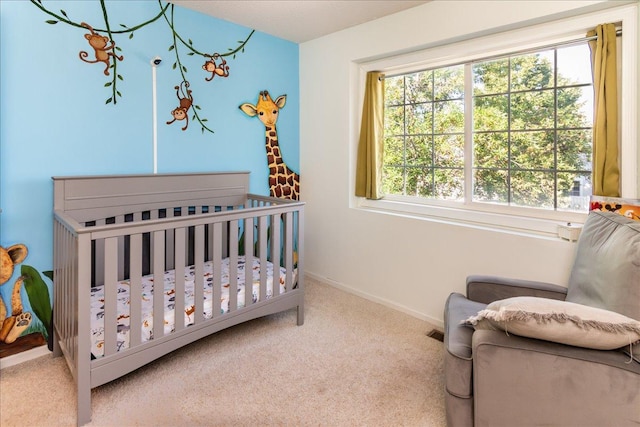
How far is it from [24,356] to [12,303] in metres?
0.31

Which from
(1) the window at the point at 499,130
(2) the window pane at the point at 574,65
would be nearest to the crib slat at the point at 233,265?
(1) the window at the point at 499,130

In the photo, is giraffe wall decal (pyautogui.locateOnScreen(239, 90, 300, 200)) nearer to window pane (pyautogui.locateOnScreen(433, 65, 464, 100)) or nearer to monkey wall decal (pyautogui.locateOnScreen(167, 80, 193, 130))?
monkey wall decal (pyautogui.locateOnScreen(167, 80, 193, 130))

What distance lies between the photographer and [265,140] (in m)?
3.40

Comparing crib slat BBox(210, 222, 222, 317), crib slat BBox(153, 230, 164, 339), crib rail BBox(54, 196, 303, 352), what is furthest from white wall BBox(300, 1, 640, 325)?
crib slat BBox(153, 230, 164, 339)

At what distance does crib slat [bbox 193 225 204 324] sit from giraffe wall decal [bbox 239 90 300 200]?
4.95ft

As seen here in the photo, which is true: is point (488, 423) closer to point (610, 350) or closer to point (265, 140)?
point (610, 350)

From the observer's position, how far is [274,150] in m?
3.46

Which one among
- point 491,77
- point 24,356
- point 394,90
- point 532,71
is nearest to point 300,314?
point 24,356

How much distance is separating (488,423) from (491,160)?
1.74 metres

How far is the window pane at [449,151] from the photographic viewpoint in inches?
107

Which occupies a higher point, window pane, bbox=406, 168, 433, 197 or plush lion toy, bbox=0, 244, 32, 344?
window pane, bbox=406, 168, 433, 197

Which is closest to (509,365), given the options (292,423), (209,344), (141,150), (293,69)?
(292,423)

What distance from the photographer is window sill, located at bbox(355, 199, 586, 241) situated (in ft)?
7.20

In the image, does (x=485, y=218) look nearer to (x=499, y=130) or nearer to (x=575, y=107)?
(x=499, y=130)
